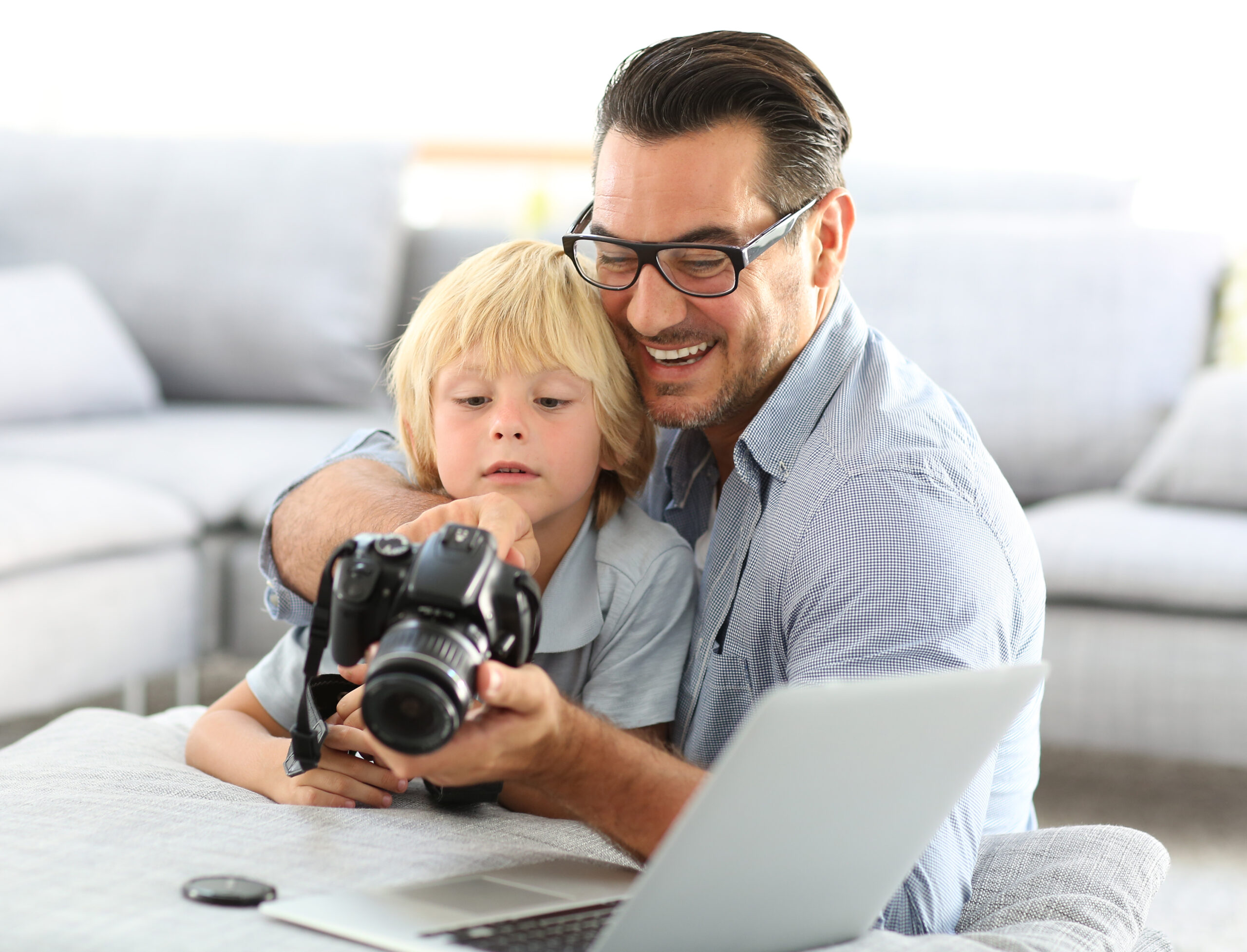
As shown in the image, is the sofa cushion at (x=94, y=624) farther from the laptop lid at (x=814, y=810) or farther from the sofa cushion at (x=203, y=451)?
the laptop lid at (x=814, y=810)

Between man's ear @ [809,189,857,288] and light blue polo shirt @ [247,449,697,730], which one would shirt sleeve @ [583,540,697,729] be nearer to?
light blue polo shirt @ [247,449,697,730]

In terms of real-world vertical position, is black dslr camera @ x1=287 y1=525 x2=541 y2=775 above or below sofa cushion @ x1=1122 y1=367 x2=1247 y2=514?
above

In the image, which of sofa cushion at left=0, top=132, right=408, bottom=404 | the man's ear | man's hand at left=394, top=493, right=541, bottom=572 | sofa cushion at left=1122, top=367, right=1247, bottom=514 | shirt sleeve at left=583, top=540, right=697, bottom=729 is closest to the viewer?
man's hand at left=394, top=493, right=541, bottom=572

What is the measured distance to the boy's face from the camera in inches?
50.3

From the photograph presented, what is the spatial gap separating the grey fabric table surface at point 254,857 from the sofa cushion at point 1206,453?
3.88 ft

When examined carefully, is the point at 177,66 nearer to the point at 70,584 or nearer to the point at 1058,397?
the point at 70,584

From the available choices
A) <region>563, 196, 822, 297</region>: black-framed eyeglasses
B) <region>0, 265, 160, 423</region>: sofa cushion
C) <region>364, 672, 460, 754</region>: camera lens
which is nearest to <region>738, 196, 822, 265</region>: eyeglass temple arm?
<region>563, 196, 822, 297</region>: black-framed eyeglasses

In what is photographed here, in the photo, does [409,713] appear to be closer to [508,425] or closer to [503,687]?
[503,687]

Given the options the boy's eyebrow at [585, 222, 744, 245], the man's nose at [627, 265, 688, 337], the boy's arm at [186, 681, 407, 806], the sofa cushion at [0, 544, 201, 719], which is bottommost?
the sofa cushion at [0, 544, 201, 719]

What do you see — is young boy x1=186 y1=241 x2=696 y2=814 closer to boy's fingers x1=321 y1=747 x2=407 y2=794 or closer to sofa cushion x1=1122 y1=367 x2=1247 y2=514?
boy's fingers x1=321 y1=747 x2=407 y2=794

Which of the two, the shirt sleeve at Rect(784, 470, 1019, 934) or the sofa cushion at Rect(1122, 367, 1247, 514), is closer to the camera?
the shirt sleeve at Rect(784, 470, 1019, 934)

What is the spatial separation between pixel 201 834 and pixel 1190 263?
225 centimetres

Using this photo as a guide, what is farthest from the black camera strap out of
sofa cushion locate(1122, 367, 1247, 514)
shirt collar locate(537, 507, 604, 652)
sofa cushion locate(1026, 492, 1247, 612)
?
sofa cushion locate(1122, 367, 1247, 514)

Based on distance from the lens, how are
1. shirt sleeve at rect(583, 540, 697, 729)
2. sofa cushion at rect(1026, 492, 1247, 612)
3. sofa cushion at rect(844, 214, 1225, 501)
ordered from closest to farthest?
shirt sleeve at rect(583, 540, 697, 729)
sofa cushion at rect(1026, 492, 1247, 612)
sofa cushion at rect(844, 214, 1225, 501)
